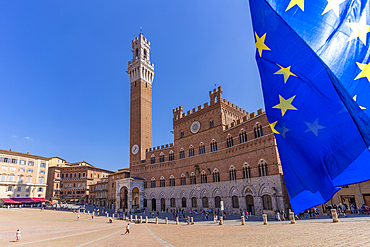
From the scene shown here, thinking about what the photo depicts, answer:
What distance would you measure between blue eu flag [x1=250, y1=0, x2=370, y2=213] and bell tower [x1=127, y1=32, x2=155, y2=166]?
48578 mm

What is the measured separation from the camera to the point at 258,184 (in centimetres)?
2922

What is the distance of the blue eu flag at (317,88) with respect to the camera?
3.76 metres

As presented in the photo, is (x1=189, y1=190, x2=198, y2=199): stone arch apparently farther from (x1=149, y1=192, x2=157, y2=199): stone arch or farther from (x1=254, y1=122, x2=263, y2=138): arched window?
(x1=254, y1=122, x2=263, y2=138): arched window

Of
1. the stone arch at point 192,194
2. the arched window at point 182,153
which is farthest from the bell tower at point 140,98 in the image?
the stone arch at point 192,194

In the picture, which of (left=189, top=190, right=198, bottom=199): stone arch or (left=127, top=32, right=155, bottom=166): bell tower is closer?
(left=189, top=190, right=198, bottom=199): stone arch

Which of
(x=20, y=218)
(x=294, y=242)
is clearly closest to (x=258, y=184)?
(x=294, y=242)

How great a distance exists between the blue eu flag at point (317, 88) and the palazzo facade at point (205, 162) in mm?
21841

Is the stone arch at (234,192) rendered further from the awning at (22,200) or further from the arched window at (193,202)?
the awning at (22,200)

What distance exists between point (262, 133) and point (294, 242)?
62.5 ft

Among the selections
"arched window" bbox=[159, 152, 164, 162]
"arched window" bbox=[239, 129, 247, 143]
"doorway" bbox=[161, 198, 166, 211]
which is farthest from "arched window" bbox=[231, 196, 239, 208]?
"arched window" bbox=[159, 152, 164, 162]

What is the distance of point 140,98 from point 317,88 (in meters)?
54.4

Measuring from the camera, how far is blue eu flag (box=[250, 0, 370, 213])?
3.76m

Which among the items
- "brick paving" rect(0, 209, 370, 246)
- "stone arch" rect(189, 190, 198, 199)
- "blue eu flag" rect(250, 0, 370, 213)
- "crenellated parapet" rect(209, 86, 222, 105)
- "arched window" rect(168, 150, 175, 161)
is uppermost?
"crenellated parapet" rect(209, 86, 222, 105)

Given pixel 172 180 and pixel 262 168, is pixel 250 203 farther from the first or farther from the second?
pixel 172 180
